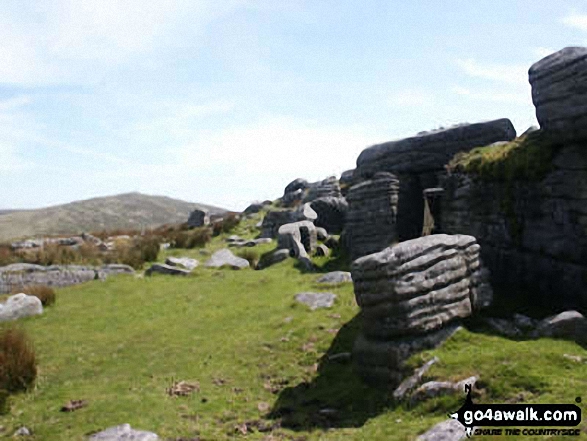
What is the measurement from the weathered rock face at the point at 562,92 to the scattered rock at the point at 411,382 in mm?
6613

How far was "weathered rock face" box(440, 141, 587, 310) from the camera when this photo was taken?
13094 millimetres

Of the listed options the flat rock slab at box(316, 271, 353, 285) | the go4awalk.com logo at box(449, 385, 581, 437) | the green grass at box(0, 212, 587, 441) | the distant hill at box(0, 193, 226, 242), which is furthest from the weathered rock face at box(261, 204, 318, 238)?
the distant hill at box(0, 193, 226, 242)

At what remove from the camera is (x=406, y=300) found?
11828 mm

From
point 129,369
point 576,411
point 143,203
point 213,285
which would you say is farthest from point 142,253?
point 143,203

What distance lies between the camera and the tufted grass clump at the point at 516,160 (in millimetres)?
14484

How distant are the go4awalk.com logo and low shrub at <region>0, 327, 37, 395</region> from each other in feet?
31.6

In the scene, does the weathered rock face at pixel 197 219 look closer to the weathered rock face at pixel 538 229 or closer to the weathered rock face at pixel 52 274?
the weathered rock face at pixel 52 274

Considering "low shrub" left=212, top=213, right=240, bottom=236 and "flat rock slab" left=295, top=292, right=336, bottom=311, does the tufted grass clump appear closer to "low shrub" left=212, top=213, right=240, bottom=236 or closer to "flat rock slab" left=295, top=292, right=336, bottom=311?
"flat rock slab" left=295, top=292, right=336, bottom=311

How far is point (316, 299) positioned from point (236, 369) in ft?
17.4

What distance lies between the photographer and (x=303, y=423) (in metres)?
10.6

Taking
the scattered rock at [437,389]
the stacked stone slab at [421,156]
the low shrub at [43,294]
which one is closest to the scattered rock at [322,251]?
the stacked stone slab at [421,156]

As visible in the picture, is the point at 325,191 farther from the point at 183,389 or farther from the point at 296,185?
the point at 183,389

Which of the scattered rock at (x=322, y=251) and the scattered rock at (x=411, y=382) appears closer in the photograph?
the scattered rock at (x=411, y=382)

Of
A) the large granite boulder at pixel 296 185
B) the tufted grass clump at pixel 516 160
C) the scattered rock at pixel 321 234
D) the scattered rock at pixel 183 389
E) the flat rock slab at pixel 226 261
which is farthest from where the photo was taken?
the large granite boulder at pixel 296 185
